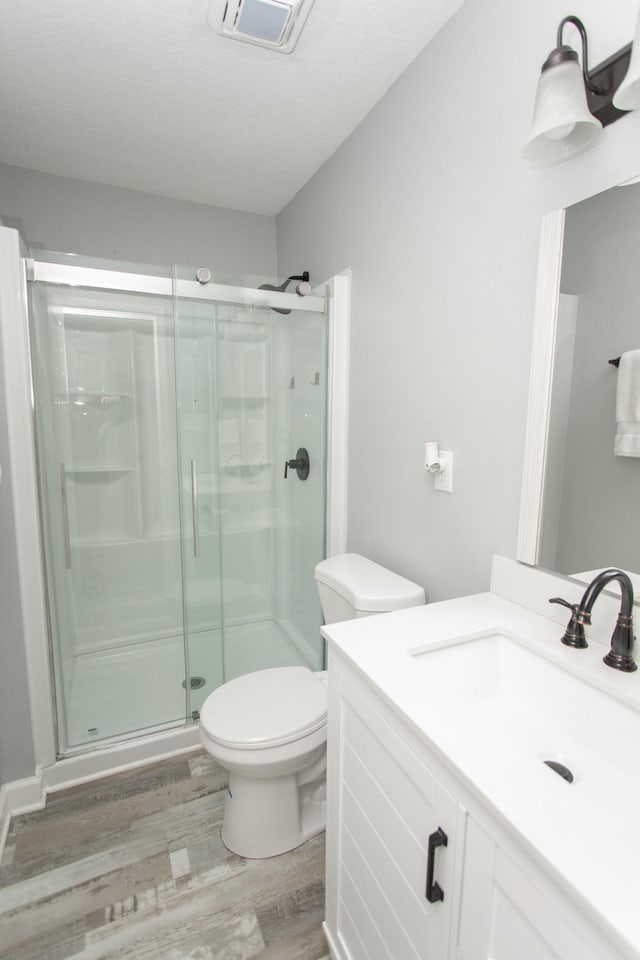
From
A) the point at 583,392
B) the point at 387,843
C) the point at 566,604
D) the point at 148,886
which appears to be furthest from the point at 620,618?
the point at 148,886

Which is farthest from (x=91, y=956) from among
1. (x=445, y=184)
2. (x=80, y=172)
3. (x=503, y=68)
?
(x=80, y=172)

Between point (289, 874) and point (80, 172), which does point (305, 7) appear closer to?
point (80, 172)

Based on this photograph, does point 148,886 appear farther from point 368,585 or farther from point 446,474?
point 446,474

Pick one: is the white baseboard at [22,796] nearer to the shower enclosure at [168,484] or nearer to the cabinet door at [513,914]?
the shower enclosure at [168,484]

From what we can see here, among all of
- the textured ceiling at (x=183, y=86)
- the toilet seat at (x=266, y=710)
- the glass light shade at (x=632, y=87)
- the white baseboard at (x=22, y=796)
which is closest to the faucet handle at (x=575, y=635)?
the toilet seat at (x=266, y=710)

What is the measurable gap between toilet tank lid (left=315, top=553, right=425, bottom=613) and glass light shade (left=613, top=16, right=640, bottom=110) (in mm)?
1272

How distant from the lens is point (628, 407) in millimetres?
952

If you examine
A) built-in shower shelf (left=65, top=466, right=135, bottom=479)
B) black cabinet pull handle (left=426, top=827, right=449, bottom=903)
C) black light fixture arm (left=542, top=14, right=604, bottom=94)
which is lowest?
black cabinet pull handle (left=426, top=827, right=449, bottom=903)

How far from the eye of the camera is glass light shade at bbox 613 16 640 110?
2.50 ft

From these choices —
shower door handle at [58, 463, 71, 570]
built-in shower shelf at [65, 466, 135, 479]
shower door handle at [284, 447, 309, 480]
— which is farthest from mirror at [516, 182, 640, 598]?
built-in shower shelf at [65, 466, 135, 479]

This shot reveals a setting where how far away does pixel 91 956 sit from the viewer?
3.94 ft

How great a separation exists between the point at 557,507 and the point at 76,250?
2498 mm

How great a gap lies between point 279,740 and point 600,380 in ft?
4.24

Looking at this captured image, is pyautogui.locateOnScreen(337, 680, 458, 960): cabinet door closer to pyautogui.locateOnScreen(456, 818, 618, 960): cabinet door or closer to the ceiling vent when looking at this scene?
pyautogui.locateOnScreen(456, 818, 618, 960): cabinet door
